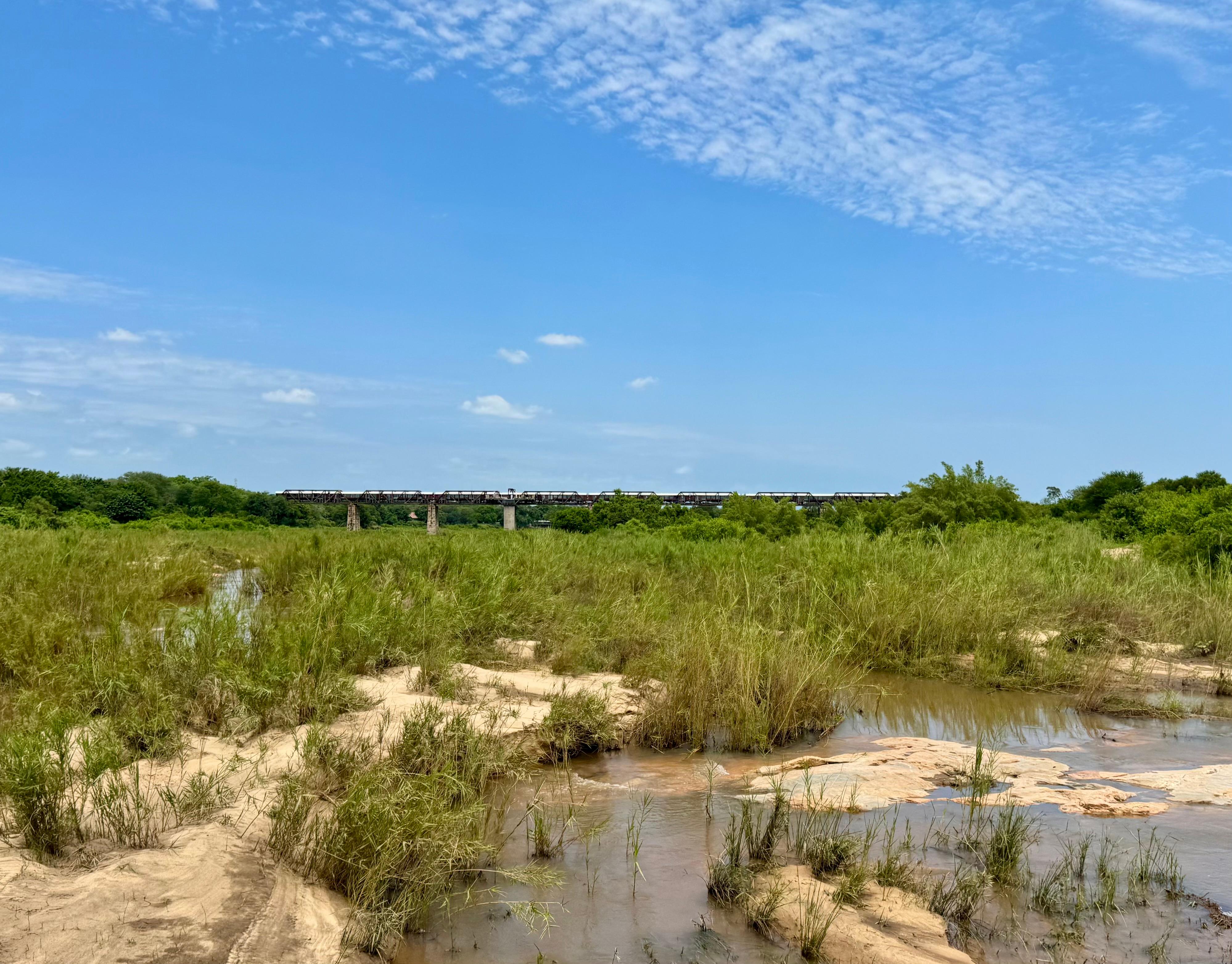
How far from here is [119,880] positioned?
10.9 ft

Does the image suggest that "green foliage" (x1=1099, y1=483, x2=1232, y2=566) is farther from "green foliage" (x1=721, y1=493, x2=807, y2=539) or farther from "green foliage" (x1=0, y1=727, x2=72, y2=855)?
"green foliage" (x1=0, y1=727, x2=72, y2=855)

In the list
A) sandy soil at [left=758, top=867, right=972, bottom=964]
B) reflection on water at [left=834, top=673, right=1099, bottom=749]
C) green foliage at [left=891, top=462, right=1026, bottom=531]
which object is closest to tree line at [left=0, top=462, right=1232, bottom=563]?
green foliage at [left=891, top=462, right=1026, bottom=531]

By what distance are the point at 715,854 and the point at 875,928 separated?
1049 millimetres

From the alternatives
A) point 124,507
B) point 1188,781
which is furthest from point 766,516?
point 124,507

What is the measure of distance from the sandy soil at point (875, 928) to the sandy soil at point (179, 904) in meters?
1.89

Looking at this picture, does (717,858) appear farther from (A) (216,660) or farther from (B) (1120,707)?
(B) (1120,707)

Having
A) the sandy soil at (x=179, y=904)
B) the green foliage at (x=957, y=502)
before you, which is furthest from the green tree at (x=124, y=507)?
the sandy soil at (x=179, y=904)

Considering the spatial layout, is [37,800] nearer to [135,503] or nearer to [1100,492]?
[1100,492]

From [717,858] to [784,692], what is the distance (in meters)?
2.65

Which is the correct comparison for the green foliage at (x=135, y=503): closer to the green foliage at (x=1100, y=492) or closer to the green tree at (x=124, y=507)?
the green tree at (x=124, y=507)

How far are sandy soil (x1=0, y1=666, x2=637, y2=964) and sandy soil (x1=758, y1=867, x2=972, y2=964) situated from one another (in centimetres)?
189

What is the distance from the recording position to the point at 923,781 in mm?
5645

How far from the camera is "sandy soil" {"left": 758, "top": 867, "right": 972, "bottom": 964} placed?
3.43 metres

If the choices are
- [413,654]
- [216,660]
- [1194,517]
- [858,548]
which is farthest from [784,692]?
[1194,517]
